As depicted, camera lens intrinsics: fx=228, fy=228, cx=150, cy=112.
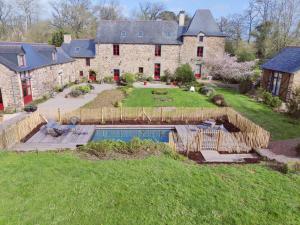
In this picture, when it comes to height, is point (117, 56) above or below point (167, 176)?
above

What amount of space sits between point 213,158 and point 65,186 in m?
6.18

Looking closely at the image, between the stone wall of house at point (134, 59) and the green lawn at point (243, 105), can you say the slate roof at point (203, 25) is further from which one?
the green lawn at point (243, 105)

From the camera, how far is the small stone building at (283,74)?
19.6 metres

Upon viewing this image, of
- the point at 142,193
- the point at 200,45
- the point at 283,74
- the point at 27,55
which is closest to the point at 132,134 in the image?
the point at 142,193

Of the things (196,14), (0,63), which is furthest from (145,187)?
(196,14)

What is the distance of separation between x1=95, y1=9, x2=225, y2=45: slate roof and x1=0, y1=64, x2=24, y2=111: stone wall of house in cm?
1592

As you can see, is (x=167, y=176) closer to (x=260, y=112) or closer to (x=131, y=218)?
(x=131, y=218)

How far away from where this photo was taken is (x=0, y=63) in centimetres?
1709

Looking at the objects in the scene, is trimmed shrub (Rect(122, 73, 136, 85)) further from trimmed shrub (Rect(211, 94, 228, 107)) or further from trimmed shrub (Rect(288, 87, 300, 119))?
trimmed shrub (Rect(288, 87, 300, 119))

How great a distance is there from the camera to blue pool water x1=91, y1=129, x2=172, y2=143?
13.5 m

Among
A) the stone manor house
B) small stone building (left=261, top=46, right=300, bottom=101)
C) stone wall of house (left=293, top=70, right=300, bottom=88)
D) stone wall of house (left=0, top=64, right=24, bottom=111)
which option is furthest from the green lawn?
stone wall of house (left=0, top=64, right=24, bottom=111)

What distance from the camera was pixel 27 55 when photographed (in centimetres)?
2050

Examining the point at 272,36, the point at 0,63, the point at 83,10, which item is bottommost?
the point at 0,63

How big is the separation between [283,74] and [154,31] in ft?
59.3
